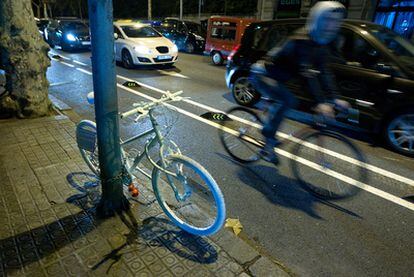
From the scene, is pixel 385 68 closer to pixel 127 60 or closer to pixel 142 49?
pixel 142 49

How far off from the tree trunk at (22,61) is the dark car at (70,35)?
11.1m

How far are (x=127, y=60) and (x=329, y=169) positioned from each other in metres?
9.70

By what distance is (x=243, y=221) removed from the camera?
10.3ft

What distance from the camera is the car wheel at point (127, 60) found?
11456mm

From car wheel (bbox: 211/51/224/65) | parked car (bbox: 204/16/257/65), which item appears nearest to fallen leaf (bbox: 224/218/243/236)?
parked car (bbox: 204/16/257/65)

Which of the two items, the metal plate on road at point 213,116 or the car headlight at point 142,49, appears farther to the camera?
the car headlight at point 142,49

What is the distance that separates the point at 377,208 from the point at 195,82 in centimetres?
732

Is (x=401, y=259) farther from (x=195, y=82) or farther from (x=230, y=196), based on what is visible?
(x=195, y=82)

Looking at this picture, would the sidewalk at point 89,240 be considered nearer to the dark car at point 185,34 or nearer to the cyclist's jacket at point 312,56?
the cyclist's jacket at point 312,56

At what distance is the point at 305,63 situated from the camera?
3.50 metres

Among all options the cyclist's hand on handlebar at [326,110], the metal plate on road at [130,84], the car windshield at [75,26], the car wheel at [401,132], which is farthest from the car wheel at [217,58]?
the cyclist's hand on handlebar at [326,110]

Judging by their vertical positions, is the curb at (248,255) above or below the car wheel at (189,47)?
below

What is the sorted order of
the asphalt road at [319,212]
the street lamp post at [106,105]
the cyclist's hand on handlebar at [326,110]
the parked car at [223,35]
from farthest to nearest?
1. the parked car at [223,35]
2. the cyclist's hand on handlebar at [326,110]
3. the asphalt road at [319,212]
4. the street lamp post at [106,105]

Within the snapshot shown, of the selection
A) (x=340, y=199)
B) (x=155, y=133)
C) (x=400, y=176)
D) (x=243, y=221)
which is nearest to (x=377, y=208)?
(x=340, y=199)
